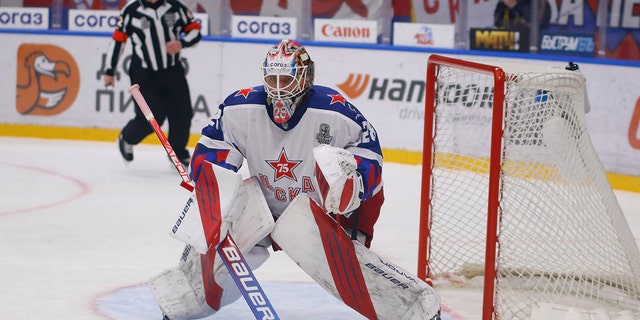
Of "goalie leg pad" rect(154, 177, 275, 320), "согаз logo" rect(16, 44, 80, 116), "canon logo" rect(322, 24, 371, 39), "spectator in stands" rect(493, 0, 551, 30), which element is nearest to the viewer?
"goalie leg pad" rect(154, 177, 275, 320)

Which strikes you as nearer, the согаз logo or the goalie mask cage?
the goalie mask cage

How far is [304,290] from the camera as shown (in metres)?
3.71

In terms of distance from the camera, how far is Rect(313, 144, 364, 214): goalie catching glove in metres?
2.71

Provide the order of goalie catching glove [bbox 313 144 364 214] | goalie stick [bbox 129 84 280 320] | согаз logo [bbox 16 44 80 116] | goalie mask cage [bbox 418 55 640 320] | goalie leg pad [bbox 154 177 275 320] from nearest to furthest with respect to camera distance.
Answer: goalie catching glove [bbox 313 144 364 214] < goalie stick [bbox 129 84 280 320] < goalie leg pad [bbox 154 177 275 320] < goalie mask cage [bbox 418 55 640 320] < согаз logo [bbox 16 44 80 116]

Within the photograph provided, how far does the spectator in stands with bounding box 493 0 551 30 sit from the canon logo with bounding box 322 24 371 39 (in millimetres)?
848

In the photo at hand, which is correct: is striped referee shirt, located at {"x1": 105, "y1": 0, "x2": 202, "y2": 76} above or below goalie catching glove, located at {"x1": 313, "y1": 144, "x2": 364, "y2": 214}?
above

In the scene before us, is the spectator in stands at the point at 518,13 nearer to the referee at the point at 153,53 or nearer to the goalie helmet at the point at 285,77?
the referee at the point at 153,53

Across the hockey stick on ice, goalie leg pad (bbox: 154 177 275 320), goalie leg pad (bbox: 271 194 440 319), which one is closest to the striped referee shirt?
the hockey stick on ice

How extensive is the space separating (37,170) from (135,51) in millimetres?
870

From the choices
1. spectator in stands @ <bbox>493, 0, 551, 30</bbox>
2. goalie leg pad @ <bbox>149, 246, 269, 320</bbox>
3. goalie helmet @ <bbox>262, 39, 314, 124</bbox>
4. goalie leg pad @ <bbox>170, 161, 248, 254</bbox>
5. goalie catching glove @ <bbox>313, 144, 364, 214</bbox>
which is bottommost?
goalie leg pad @ <bbox>149, 246, 269, 320</bbox>

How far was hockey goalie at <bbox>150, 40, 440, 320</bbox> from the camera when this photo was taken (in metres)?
2.88

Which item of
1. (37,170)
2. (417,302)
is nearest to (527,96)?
(417,302)

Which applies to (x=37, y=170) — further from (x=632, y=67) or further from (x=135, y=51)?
(x=632, y=67)

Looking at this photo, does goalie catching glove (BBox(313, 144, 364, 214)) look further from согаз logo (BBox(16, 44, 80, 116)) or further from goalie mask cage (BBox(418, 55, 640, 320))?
согаз logo (BBox(16, 44, 80, 116))
